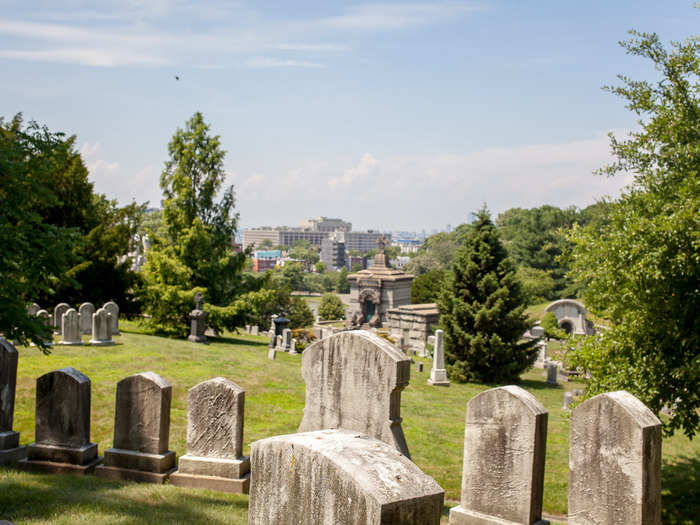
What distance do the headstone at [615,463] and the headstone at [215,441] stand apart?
12.4ft

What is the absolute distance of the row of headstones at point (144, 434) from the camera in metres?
7.07

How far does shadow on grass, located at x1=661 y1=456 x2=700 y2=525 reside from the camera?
28.2ft

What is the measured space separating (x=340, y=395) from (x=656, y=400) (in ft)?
16.8

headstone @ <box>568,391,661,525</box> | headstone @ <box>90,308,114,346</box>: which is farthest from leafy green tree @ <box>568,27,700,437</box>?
headstone @ <box>90,308,114,346</box>

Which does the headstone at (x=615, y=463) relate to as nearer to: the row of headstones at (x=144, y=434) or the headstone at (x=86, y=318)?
the row of headstones at (x=144, y=434)

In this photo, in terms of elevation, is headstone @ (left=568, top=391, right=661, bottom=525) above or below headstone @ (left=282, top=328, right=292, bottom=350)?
above

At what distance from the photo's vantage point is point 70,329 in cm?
1612

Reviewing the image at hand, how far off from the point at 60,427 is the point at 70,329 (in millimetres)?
9616

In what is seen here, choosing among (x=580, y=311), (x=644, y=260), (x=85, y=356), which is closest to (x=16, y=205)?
(x=85, y=356)

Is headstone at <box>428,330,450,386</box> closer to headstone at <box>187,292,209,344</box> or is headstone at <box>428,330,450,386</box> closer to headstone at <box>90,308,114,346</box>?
headstone at <box>187,292,209,344</box>

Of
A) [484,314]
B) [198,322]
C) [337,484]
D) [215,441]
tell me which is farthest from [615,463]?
[198,322]

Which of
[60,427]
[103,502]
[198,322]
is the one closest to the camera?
[103,502]

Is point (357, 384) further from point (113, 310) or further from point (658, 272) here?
point (113, 310)

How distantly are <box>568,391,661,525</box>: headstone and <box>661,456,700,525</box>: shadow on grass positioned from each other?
392 centimetres
